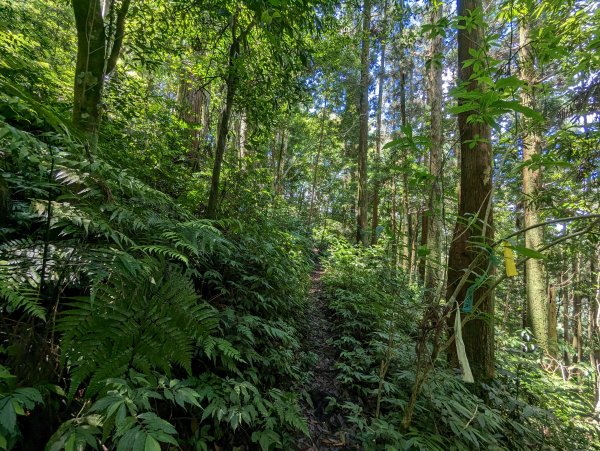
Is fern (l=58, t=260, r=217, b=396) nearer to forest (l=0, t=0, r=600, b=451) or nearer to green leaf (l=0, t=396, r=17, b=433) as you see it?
forest (l=0, t=0, r=600, b=451)

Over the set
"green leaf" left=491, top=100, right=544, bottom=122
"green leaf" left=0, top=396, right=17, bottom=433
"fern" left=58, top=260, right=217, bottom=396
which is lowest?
"green leaf" left=0, top=396, right=17, bottom=433

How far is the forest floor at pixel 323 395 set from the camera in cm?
261

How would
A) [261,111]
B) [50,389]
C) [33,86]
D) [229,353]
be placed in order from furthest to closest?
[261,111], [33,86], [229,353], [50,389]

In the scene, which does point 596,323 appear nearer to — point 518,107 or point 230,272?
point 518,107

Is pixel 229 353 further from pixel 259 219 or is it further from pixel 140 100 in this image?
pixel 140 100

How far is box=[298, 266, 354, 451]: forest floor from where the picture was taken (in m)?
2.61

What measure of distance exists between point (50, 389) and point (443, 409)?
8.53ft

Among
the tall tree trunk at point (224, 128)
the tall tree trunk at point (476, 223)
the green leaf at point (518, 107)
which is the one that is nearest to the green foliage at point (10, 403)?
the green leaf at point (518, 107)

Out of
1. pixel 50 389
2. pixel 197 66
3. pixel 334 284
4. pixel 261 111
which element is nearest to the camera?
pixel 50 389

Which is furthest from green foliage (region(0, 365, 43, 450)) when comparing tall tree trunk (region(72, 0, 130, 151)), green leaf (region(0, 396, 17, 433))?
tall tree trunk (region(72, 0, 130, 151))

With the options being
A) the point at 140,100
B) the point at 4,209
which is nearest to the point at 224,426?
the point at 4,209

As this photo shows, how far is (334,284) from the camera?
294 inches

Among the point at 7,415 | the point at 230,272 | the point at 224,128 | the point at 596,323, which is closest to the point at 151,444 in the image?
the point at 7,415

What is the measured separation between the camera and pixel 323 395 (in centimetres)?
327
